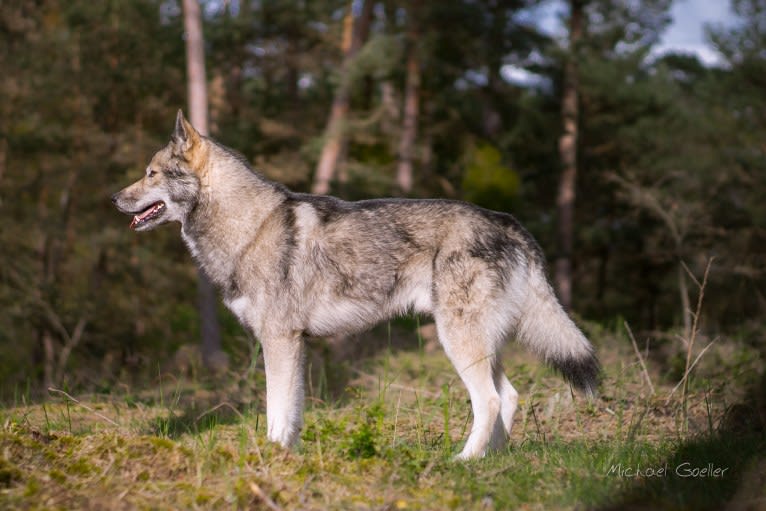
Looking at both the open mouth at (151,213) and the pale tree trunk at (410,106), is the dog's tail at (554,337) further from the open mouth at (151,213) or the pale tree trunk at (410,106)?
the pale tree trunk at (410,106)

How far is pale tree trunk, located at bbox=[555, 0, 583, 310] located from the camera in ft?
57.5

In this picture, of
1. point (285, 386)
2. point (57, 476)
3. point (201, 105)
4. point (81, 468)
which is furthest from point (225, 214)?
point (201, 105)

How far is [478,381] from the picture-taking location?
453cm

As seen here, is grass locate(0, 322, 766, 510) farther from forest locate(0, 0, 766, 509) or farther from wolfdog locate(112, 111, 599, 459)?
forest locate(0, 0, 766, 509)

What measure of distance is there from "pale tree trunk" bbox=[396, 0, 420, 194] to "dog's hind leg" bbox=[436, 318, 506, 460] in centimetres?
1125

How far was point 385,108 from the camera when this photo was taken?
59.1 ft

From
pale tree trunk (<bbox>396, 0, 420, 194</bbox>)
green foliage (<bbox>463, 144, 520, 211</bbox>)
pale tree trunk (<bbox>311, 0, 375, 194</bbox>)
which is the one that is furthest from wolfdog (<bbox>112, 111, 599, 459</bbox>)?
green foliage (<bbox>463, 144, 520, 211</bbox>)

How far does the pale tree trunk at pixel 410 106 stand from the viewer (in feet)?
52.6

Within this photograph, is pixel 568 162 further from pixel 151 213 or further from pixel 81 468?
pixel 81 468

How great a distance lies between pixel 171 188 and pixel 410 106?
12301 mm

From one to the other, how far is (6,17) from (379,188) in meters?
A: 10.2

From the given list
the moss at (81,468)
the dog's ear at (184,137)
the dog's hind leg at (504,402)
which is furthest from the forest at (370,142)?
the moss at (81,468)

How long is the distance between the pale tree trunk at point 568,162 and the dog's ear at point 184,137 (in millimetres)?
13294

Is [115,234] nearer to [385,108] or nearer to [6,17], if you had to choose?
[6,17]
